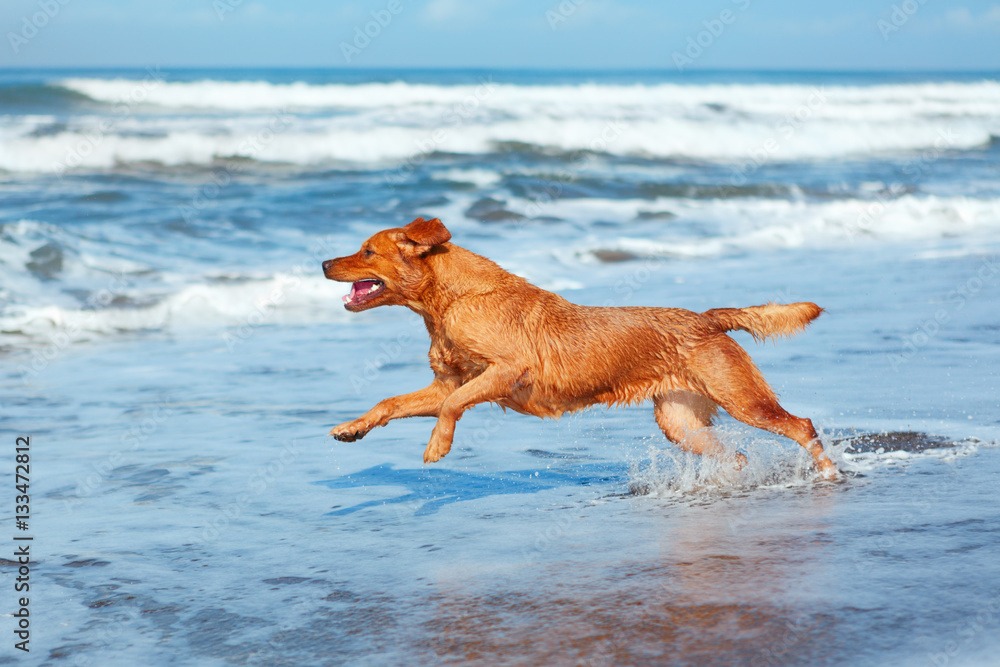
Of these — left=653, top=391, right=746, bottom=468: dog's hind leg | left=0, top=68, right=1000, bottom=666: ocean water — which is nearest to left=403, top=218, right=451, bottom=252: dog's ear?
left=0, top=68, right=1000, bottom=666: ocean water

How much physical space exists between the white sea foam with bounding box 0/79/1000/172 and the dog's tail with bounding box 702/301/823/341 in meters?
20.6

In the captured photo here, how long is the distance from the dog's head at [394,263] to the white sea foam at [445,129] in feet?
65.0

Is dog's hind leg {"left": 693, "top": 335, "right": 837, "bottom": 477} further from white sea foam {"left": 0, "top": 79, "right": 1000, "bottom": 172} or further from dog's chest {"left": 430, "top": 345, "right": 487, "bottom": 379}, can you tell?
white sea foam {"left": 0, "top": 79, "right": 1000, "bottom": 172}

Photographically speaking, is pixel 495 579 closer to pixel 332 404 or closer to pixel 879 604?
pixel 879 604

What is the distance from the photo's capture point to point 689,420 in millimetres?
5852

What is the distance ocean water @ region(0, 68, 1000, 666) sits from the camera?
363 cm

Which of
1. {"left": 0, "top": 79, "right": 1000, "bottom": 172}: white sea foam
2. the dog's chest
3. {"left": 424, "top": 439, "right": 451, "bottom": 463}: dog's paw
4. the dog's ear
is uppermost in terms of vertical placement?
{"left": 0, "top": 79, "right": 1000, "bottom": 172}: white sea foam

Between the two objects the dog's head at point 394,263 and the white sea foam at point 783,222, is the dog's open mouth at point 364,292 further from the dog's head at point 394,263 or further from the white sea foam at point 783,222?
the white sea foam at point 783,222

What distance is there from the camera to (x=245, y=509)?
5293mm

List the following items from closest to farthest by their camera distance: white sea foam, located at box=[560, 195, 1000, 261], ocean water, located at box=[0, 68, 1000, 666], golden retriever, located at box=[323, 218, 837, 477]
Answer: ocean water, located at box=[0, 68, 1000, 666]
golden retriever, located at box=[323, 218, 837, 477]
white sea foam, located at box=[560, 195, 1000, 261]

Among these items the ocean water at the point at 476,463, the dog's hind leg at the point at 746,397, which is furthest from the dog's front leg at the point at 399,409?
the dog's hind leg at the point at 746,397

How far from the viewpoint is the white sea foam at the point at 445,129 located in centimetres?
2550

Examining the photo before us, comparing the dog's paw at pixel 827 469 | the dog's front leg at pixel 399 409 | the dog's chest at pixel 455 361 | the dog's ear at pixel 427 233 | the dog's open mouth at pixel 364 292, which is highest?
the dog's ear at pixel 427 233

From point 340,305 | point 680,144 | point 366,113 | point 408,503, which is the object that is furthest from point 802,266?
point 366,113
